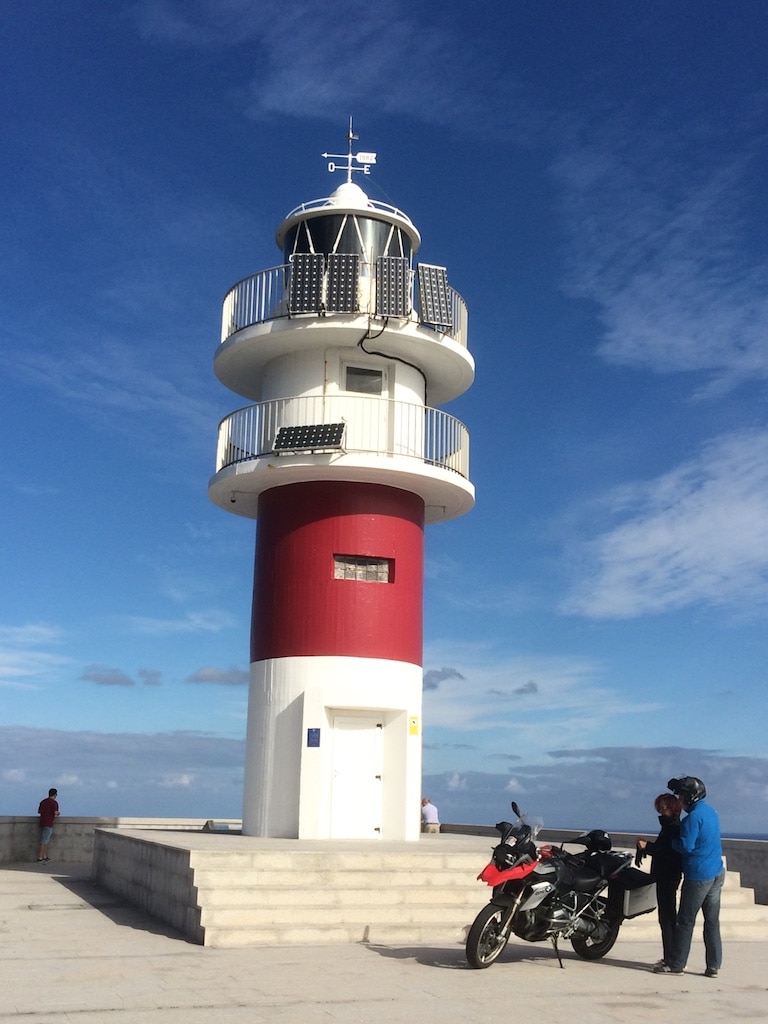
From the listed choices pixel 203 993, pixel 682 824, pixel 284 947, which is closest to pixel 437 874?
pixel 284 947

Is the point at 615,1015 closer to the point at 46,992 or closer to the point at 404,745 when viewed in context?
the point at 46,992

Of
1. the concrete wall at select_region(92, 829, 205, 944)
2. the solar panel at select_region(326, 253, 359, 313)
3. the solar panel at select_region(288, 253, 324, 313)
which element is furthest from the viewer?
the solar panel at select_region(288, 253, 324, 313)

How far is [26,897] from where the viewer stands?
588 inches

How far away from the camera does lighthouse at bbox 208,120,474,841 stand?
54.9 feet

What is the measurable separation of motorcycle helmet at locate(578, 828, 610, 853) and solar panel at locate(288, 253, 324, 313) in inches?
394

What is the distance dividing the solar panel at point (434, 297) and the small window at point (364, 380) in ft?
4.35

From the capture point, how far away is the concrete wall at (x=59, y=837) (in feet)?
69.5

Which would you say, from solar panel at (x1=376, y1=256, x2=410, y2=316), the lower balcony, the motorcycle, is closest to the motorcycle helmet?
the motorcycle

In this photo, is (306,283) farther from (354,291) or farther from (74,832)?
(74,832)

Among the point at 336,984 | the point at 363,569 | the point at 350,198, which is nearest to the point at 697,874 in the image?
the point at 336,984

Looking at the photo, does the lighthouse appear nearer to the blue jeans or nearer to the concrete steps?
the concrete steps

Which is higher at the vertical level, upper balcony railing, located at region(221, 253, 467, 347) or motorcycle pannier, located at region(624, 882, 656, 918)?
upper balcony railing, located at region(221, 253, 467, 347)

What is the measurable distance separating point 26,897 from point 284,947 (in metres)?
5.99

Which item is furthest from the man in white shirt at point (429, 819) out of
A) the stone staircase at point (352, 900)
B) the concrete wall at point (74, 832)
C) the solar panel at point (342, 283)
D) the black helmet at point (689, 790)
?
the black helmet at point (689, 790)
